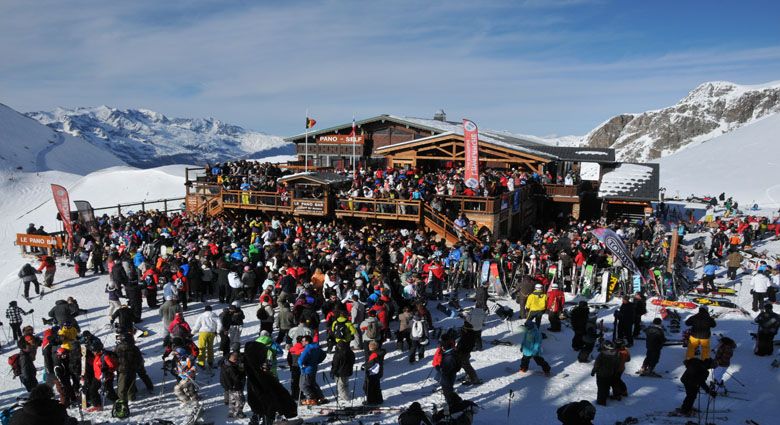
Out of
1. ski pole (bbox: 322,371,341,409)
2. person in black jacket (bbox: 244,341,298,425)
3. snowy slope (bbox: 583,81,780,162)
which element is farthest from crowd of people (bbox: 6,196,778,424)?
snowy slope (bbox: 583,81,780,162)

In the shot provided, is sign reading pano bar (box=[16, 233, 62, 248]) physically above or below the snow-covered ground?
above

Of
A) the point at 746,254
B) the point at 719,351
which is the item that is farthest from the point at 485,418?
the point at 746,254

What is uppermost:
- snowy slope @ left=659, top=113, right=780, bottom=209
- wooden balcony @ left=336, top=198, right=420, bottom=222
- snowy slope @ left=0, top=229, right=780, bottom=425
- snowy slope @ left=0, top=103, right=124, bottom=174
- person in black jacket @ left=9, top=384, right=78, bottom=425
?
snowy slope @ left=0, top=103, right=124, bottom=174

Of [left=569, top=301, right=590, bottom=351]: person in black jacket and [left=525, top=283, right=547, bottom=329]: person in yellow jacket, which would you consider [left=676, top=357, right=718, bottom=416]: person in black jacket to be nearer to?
[left=569, top=301, right=590, bottom=351]: person in black jacket

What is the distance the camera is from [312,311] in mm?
11016

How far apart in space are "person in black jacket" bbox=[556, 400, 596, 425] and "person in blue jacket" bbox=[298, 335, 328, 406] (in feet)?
13.8

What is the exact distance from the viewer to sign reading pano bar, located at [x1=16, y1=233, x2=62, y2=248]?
2036 centimetres

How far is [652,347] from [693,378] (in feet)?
5.05

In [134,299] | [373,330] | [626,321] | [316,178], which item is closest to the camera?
[373,330]

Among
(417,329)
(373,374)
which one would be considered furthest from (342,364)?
(417,329)

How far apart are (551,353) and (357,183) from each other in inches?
532

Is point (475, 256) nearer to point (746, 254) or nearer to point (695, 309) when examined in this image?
point (695, 309)

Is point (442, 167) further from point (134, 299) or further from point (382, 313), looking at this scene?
point (134, 299)

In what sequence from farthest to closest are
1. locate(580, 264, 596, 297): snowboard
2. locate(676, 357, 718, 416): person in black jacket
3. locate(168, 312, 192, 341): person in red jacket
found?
locate(580, 264, 596, 297): snowboard → locate(168, 312, 192, 341): person in red jacket → locate(676, 357, 718, 416): person in black jacket
